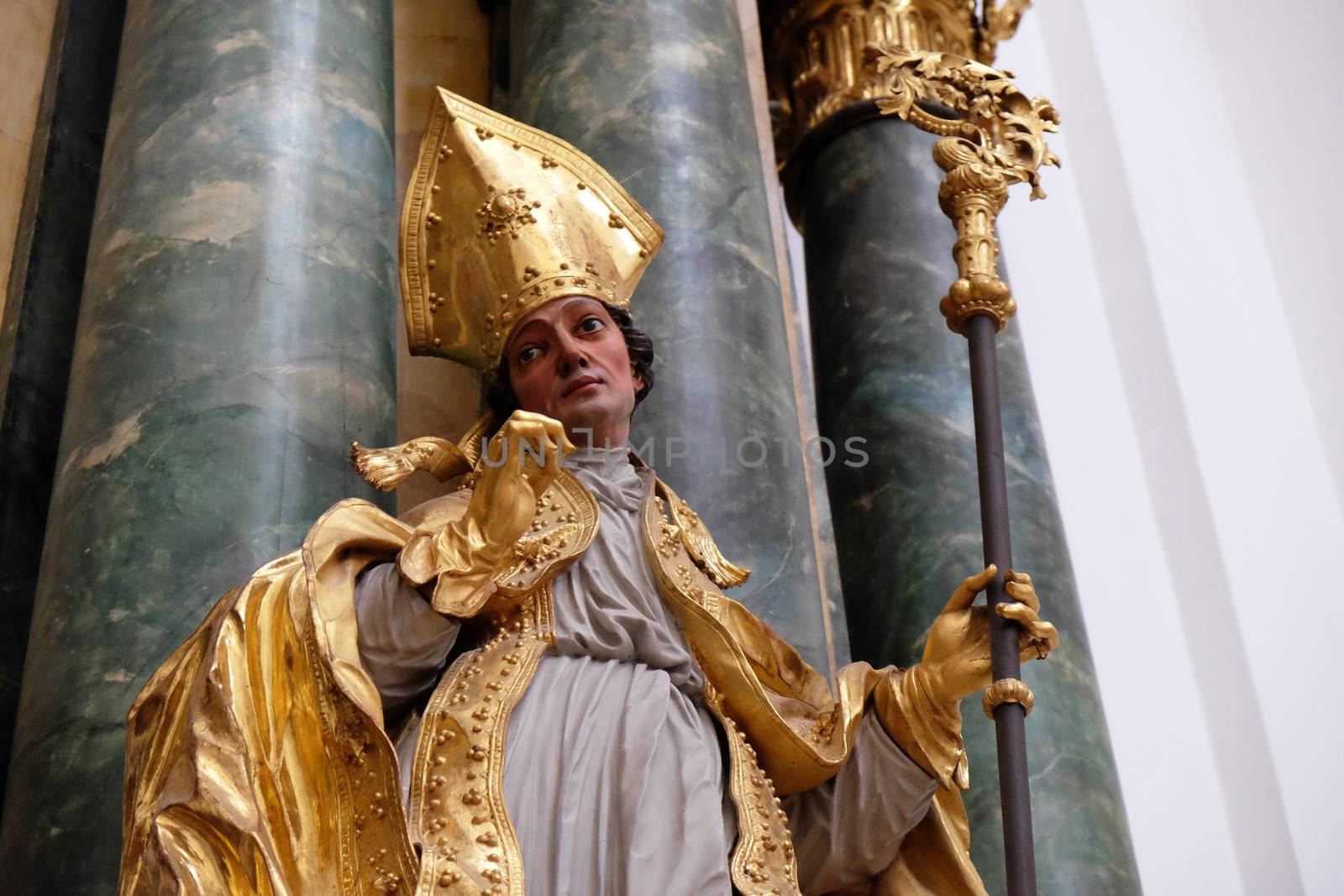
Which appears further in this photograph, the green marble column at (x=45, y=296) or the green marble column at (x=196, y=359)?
the green marble column at (x=45, y=296)

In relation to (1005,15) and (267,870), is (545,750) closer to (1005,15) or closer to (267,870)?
(267,870)

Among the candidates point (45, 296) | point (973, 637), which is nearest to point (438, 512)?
point (973, 637)

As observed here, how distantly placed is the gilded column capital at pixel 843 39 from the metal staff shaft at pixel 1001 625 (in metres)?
1.87

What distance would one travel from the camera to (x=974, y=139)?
134 inches

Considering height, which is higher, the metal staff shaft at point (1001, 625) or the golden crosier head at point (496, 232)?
the golden crosier head at point (496, 232)

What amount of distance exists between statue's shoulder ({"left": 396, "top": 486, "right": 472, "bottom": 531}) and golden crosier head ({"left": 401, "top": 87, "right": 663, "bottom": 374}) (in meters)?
0.32

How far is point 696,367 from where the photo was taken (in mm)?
3859

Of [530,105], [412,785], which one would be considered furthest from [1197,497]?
[412,785]

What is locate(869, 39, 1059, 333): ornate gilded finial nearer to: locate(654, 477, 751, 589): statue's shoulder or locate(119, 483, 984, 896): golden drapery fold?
locate(654, 477, 751, 589): statue's shoulder

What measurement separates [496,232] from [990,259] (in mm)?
834

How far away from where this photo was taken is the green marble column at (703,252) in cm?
373

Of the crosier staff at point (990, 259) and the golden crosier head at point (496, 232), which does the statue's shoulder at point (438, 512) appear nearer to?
the golden crosier head at point (496, 232)

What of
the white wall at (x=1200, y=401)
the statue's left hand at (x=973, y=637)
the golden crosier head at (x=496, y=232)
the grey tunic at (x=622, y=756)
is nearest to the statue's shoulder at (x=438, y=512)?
the grey tunic at (x=622, y=756)

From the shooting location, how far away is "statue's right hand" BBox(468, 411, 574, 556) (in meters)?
2.71
